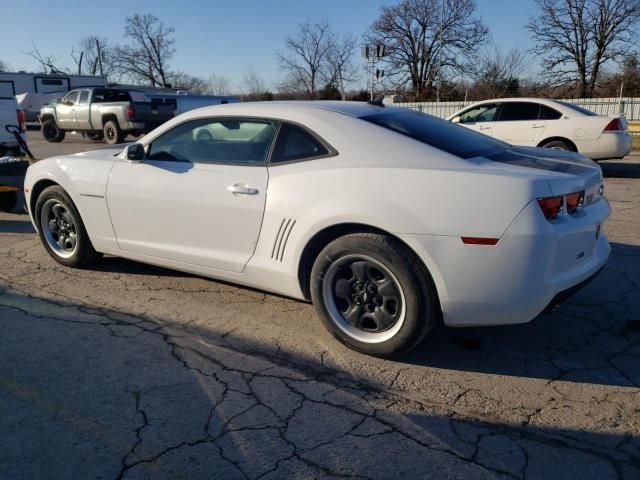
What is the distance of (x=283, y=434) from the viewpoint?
253 cm

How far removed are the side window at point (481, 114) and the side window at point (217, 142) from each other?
28.5 ft

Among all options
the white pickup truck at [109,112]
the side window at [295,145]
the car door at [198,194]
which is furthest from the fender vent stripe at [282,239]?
the white pickup truck at [109,112]

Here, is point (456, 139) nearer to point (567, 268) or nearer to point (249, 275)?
point (567, 268)

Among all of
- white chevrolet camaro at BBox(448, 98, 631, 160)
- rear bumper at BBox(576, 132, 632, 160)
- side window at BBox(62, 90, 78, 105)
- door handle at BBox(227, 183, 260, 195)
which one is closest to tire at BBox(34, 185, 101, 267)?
door handle at BBox(227, 183, 260, 195)

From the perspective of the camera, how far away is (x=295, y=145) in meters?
3.54

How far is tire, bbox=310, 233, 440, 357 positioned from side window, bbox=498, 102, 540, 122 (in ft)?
29.2

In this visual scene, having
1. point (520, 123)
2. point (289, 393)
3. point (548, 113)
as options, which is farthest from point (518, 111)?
point (289, 393)

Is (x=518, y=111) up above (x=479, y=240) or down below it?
above

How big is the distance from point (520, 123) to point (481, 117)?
919 millimetres

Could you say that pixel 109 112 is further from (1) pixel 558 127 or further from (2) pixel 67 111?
(1) pixel 558 127

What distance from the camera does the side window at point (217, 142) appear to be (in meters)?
3.71

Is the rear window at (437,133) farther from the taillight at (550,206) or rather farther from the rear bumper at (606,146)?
the rear bumper at (606,146)

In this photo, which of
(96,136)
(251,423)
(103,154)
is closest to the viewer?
(251,423)

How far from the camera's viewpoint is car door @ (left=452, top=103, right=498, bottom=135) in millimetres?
11352
